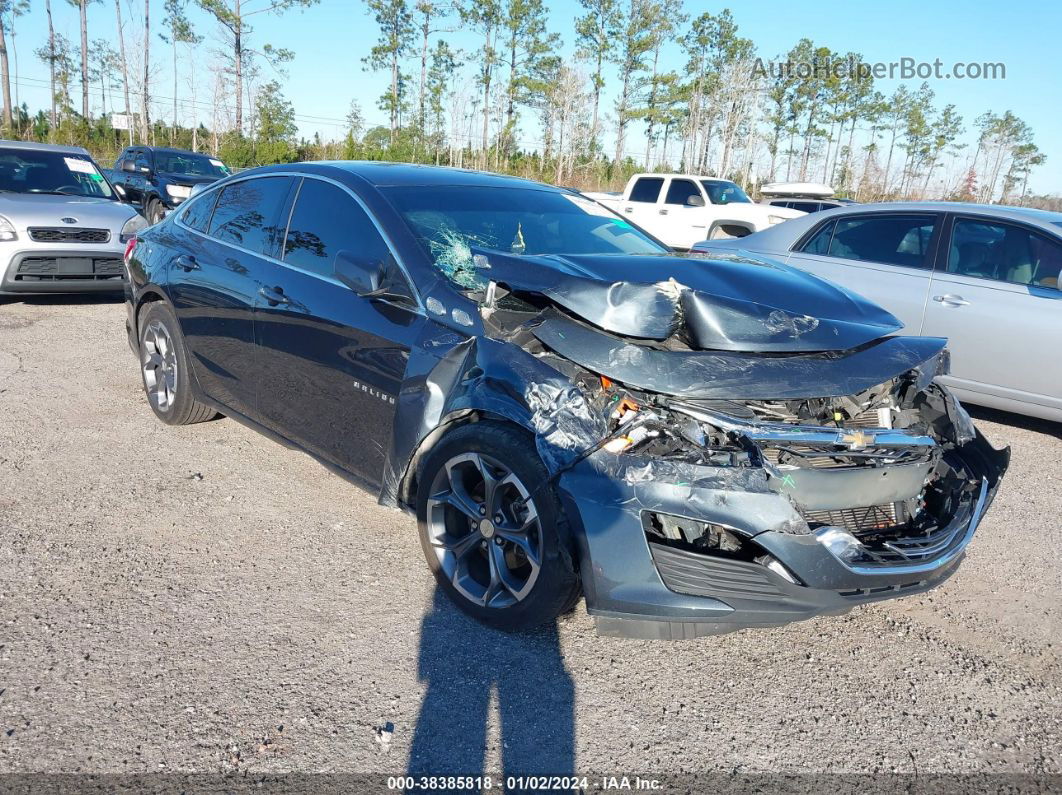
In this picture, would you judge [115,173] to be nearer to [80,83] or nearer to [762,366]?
[762,366]

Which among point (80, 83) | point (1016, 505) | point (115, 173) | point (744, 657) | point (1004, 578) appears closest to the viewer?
point (744, 657)

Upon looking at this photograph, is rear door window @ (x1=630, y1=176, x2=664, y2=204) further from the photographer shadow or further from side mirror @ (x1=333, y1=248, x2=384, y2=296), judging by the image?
the photographer shadow

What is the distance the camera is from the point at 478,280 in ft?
10.8

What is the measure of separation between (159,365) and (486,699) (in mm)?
3445

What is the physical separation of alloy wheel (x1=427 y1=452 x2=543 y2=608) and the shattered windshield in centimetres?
79

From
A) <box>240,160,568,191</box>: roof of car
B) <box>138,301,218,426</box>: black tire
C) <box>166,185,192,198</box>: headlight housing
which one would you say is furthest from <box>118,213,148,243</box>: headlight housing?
<box>166,185,192,198</box>: headlight housing

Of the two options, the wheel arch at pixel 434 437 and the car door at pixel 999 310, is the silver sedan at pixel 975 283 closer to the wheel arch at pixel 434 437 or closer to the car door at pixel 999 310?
the car door at pixel 999 310

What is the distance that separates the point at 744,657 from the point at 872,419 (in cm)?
99

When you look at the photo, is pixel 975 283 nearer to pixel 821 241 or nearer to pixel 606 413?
pixel 821 241

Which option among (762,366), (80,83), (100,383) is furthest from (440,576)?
(80,83)

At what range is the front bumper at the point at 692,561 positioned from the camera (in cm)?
245

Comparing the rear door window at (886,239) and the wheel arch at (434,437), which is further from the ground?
the rear door window at (886,239)

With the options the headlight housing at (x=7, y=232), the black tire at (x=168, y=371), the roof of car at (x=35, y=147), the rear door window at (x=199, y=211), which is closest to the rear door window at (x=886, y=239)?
the rear door window at (x=199, y=211)

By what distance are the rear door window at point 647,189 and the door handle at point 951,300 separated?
36.0 ft
